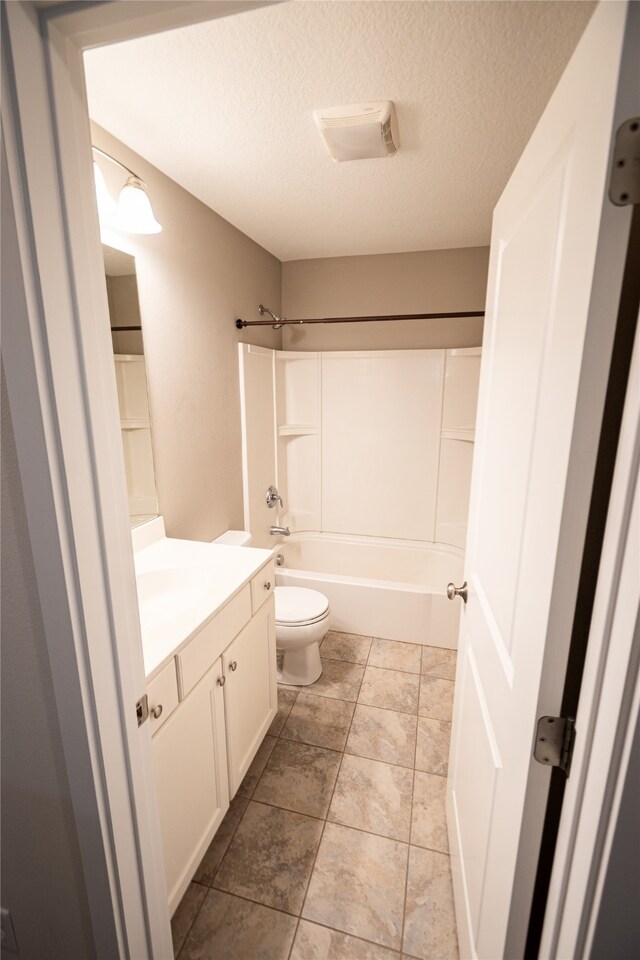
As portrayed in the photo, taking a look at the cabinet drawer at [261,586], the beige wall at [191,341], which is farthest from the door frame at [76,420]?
the beige wall at [191,341]

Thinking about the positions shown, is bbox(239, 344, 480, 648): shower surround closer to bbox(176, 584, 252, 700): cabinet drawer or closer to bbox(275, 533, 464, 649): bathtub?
bbox(275, 533, 464, 649): bathtub

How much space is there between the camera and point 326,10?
1.01 m

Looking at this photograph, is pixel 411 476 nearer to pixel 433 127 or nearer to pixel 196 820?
pixel 433 127

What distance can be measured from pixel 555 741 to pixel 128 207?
1.77 meters

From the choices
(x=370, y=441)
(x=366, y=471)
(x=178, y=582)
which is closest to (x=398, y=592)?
(x=366, y=471)

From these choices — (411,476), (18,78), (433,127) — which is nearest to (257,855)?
(18,78)

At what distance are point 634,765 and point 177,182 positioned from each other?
2.35 metres

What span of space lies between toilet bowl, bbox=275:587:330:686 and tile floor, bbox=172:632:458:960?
0.09m

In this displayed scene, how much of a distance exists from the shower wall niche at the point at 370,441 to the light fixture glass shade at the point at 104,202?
1373 mm

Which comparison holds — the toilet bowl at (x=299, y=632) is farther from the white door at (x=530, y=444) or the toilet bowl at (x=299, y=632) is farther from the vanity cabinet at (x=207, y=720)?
the white door at (x=530, y=444)

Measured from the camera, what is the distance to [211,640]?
4.29ft

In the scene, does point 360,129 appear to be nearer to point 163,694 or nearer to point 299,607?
point 163,694

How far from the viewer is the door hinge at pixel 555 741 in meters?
0.65

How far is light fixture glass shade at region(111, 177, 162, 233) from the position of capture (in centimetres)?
136
